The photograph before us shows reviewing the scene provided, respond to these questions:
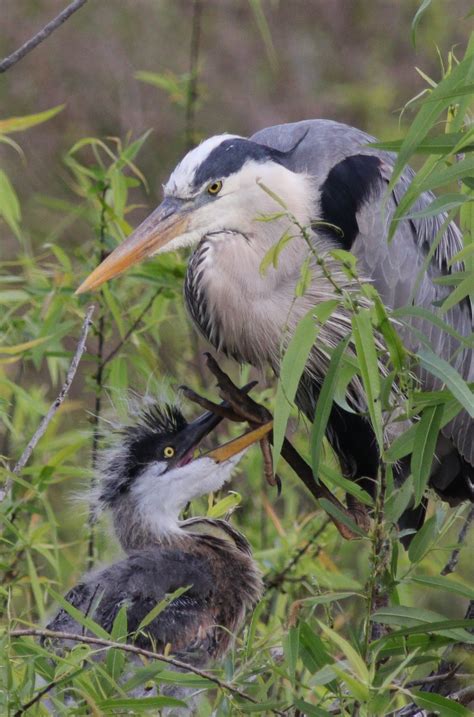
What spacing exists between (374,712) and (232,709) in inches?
12.0

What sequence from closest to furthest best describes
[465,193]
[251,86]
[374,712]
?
[374,712] < [465,193] < [251,86]

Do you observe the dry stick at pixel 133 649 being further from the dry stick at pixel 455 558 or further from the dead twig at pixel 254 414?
the dead twig at pixel 254 414

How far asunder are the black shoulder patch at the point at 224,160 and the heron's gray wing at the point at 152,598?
2.73 ft

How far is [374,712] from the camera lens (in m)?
1.81

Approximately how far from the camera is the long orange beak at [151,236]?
9.34 feet

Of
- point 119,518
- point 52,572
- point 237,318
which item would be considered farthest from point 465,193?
point 52,572

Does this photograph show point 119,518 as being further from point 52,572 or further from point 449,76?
point 449,76

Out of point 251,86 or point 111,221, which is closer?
point 111,221

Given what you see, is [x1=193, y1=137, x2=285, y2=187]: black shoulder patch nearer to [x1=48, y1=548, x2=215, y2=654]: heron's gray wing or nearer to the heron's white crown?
the heron's white crown

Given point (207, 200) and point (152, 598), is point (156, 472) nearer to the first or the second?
point (152, 598)

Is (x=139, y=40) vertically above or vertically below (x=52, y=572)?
above

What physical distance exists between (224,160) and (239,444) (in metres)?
0.62

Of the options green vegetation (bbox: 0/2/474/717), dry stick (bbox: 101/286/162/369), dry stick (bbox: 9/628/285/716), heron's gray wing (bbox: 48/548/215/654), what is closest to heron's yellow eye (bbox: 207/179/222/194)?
green vegetation (bbox: 0/2/474/717)

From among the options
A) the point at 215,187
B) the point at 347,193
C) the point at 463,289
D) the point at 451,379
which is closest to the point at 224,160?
the point at 215,187
